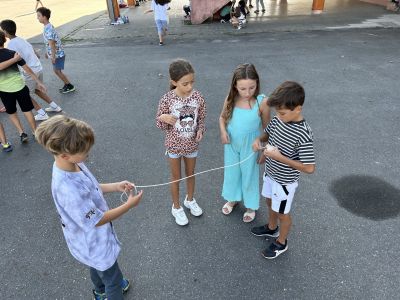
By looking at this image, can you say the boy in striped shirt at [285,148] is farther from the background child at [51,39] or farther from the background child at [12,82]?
the background child at [51,39]

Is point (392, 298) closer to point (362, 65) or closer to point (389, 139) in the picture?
point (389, 139)

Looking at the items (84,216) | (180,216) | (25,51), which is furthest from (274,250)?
(25,51)

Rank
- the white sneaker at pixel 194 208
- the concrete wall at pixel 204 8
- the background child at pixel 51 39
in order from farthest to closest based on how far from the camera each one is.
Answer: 1. the concrete wall at pixel 204 8
2. the background child at pixel 51 39
3. the white sneaker at pixel 194 208

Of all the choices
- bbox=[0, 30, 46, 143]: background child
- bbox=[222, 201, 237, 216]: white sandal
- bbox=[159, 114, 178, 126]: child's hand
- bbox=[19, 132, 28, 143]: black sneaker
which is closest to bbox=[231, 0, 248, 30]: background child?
bbox=[0, 30, 46, 143]: background child

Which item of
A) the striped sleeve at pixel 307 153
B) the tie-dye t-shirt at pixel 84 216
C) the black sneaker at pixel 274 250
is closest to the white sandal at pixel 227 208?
the black sneaker at pixel 274 250

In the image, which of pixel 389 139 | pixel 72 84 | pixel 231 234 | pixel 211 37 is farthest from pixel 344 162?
pixel 211 37

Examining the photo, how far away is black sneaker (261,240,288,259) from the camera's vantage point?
2756mm

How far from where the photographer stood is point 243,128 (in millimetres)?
2725

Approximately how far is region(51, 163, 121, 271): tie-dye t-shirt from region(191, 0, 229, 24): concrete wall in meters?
12.0

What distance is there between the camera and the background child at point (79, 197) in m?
1.65

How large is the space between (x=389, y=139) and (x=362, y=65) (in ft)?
12.1

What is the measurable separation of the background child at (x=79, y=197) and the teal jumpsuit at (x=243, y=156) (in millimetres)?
1150

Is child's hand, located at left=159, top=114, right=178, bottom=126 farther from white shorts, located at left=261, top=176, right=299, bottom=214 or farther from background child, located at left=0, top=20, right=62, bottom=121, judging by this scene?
background child, located at left=0, top=20, right=62, bottom=121

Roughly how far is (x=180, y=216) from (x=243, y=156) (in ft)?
2.95
